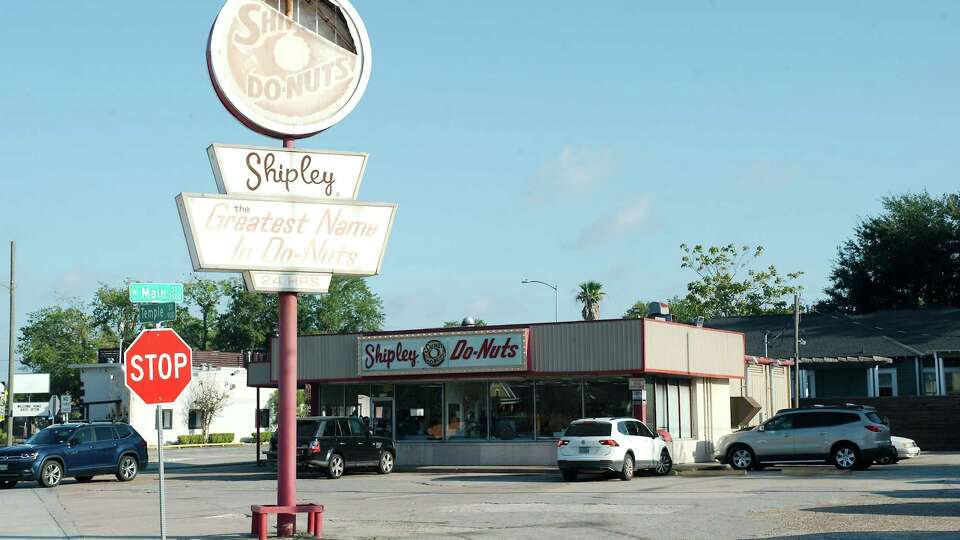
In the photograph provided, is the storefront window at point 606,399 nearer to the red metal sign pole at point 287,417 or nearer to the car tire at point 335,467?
the car tire at point 335,467

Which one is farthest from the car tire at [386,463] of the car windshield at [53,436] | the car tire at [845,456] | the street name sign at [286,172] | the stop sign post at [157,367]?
the stop sign post at [157,367]

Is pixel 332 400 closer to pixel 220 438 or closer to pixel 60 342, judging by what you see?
pixel 220 438

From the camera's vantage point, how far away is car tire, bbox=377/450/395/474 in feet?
116

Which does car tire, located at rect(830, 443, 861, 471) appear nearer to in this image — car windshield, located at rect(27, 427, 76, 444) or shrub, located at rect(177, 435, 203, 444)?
car windshield, located at rect(27, 427, 76, 444)

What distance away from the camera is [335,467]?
33.3m

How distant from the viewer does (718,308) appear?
80125 millimetres

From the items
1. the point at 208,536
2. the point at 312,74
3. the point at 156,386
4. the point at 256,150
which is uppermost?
the point at 312,74

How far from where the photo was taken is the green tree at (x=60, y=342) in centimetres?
11094

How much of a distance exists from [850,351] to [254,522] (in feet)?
152

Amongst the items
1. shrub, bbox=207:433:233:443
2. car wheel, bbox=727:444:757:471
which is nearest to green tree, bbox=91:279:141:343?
shrub, bbox=207:433:233:443

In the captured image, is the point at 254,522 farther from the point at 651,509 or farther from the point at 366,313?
the point at 366,313

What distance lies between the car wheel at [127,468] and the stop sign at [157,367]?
20728 mm

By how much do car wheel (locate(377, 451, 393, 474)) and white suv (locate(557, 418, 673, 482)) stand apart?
23.8 ft

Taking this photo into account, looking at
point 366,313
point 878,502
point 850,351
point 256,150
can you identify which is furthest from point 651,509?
point 366,313
